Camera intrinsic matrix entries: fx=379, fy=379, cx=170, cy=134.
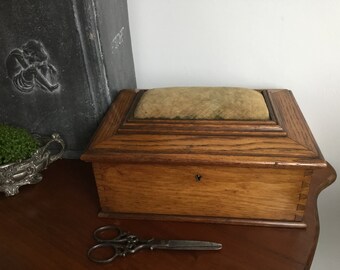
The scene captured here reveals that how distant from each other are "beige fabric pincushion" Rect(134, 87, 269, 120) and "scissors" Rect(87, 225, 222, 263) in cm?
23

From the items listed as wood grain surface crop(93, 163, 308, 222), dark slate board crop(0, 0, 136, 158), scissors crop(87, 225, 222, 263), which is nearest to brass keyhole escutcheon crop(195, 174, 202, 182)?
wood grain surface crop(93, 163, 308, 222)

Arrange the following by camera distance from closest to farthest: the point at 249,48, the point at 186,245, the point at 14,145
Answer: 1. the point at 186,245
2. the point at 14,145
3. the point at 249,48

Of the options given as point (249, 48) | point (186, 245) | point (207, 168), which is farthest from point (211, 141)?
point (249, 48)

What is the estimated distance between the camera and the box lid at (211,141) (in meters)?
0.60

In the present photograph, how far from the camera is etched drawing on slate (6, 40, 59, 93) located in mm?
739

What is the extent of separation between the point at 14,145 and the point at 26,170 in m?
0.06

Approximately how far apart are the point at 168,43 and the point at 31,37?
31 cm

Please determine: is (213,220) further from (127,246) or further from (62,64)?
(62,64)

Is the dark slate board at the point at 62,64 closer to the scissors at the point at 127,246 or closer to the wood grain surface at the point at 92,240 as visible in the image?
the wood grain surface at the point at 92,240

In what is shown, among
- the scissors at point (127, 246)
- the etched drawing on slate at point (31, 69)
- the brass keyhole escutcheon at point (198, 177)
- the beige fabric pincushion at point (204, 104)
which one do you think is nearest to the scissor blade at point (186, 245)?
the scissors at point (127, 246)

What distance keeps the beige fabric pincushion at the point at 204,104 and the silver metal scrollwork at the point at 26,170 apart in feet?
0.68

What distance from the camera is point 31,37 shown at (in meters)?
0.73

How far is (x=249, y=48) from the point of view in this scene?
0.86 m

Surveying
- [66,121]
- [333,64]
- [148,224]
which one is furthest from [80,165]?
[333,64]
